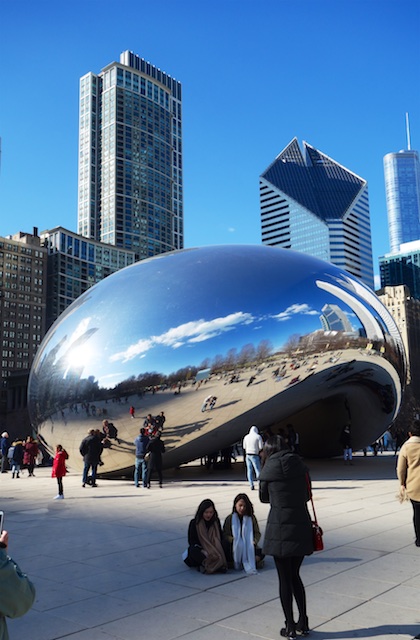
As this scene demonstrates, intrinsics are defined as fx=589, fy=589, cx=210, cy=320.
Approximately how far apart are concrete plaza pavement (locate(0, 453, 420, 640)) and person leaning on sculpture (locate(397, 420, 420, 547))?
558 millimetres

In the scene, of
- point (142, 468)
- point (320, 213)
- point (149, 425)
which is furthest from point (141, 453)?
point (320, 213)

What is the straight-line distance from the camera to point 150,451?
1271cm

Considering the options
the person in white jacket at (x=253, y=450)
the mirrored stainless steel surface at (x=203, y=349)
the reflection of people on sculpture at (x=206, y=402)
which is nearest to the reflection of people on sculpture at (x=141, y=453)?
the mirrored stainless steel surface at (x=203, y=349)

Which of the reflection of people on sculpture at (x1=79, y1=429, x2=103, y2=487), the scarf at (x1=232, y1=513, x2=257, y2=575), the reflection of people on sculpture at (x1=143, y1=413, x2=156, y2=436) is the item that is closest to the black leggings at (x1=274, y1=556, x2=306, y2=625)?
the scarf at (x1=232, y1=513, x2=257, y2=575)

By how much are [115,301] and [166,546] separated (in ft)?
24.2

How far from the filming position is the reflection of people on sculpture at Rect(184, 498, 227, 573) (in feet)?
18.7

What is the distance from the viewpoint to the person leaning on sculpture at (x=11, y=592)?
2145mm

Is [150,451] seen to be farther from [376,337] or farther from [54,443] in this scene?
[376,337]

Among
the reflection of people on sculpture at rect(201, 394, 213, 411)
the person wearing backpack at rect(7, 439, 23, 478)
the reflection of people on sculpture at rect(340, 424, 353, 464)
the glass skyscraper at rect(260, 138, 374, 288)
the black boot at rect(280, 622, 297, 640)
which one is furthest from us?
the glass skyscraper at rect(260, 138, 374, 288)

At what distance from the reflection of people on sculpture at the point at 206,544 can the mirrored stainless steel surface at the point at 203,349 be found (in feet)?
21.0

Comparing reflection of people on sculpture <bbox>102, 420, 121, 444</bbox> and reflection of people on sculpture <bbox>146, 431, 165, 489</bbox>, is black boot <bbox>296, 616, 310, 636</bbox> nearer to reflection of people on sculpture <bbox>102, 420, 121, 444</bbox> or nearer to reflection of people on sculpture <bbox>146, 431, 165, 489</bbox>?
reflection of people on sculpture <bbox>146, 431, 165, 489</bbox>

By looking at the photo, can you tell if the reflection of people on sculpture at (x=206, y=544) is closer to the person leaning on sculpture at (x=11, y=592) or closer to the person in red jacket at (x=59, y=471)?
the person leaning on sculpture at (x=11, y=592)

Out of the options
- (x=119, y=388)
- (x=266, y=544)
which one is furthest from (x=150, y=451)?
(x=266, y=544)

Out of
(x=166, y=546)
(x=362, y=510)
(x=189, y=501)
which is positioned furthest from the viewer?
(x=189, y=501)
